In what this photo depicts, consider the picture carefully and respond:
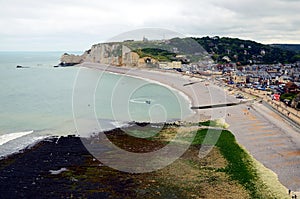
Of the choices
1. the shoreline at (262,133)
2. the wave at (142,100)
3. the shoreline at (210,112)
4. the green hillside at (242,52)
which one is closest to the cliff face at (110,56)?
the shoreline at (210,112)

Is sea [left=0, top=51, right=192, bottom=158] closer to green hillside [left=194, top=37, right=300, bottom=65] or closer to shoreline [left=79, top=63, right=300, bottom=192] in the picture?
shoreline [left=79, top=63, right=300, bottom=192]

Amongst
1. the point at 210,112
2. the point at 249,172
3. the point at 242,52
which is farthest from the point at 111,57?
the point at 249,172

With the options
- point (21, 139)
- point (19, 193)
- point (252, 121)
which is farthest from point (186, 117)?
point (19, 193)

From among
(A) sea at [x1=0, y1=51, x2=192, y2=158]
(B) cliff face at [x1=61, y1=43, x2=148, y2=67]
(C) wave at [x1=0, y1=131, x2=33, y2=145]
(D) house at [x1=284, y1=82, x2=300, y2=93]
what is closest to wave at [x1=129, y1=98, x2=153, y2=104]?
(A) sea at [x1=0, y1=51, x2=192, y2=158]

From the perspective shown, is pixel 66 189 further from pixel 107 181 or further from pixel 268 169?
pixel 268 169

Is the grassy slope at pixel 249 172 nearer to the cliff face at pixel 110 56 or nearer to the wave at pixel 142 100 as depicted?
the wave at pixel 142 100

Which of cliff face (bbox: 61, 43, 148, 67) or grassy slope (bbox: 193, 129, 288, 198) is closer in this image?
grassy slope (bbox: 193, 129, 288, 198)

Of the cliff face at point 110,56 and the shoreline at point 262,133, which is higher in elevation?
the cliff face at point 110,56

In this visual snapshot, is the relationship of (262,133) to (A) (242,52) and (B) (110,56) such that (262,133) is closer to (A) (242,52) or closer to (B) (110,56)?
(B) (110,56)
